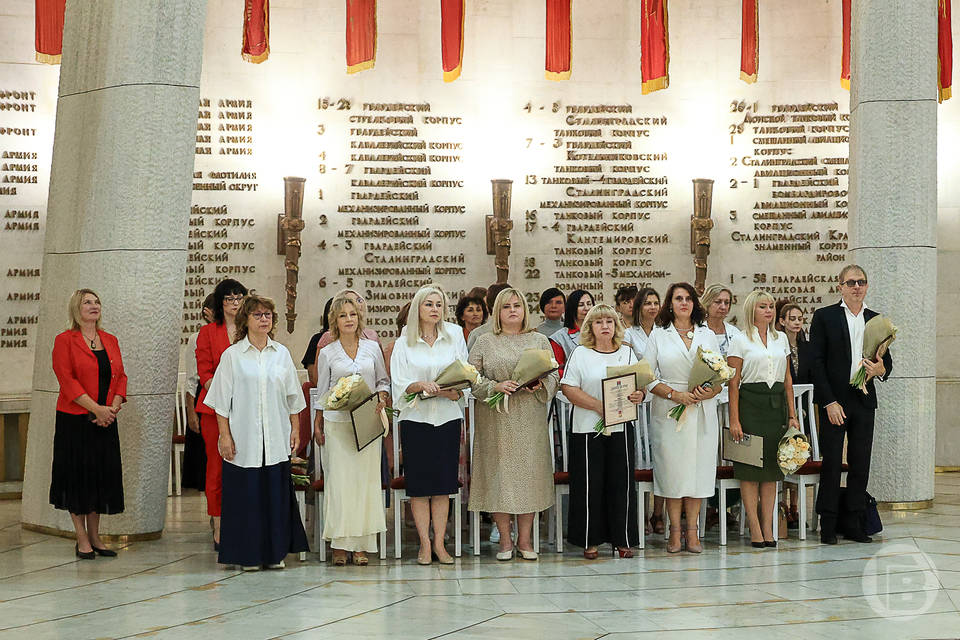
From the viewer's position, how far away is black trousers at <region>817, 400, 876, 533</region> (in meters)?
5.93

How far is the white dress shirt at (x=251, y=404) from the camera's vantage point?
5.29m

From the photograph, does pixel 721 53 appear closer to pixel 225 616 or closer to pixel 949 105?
pixel 949 105

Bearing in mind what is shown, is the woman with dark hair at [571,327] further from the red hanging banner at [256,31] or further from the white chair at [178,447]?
the red hanging banner at [256,31]

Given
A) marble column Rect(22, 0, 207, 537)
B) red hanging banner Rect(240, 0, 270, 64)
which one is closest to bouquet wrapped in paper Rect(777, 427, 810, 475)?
marble column Rect(22, 0, 207, 537)

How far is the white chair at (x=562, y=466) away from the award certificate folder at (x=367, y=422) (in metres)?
0.90

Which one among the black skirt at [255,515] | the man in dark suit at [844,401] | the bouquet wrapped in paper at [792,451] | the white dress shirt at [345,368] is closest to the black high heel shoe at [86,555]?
the black skirt at [255,515]

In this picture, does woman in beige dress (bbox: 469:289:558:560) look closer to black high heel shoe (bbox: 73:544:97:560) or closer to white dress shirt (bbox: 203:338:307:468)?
white dress shirt (bbox: 203:338:307:468)

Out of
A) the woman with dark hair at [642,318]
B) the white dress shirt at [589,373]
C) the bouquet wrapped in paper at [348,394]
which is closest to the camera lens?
the bouquet wrapped in paper at [348,394]

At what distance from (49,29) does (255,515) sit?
16.1ft

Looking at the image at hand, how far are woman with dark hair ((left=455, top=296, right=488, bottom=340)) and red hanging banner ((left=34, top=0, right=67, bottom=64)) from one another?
4027 mm

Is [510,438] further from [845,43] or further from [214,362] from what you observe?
[845,43]

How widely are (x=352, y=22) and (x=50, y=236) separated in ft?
11.2

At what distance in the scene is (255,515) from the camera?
17.4 ft

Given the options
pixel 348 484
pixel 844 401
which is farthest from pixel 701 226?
pixel 348 484
